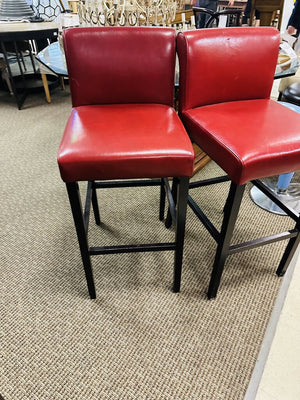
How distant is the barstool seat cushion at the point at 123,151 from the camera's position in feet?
2.70

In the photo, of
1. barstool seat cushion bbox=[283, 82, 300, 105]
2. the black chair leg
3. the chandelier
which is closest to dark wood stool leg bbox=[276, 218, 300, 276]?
the black chair leg

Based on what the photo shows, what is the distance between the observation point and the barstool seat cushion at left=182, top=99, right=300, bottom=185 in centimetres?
83

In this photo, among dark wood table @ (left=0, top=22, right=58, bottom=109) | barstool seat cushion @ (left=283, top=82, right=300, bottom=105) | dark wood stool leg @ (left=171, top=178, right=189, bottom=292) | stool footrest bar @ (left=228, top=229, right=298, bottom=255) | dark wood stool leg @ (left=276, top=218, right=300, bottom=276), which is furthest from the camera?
dark wood table @ (left=0, top=22, right=58, bottom=109)

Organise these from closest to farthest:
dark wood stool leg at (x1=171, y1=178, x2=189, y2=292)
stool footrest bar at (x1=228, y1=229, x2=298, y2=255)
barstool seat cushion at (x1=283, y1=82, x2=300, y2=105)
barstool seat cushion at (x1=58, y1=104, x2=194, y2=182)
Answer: barstool seat cushion at (x1=58, y1=104, x2=194, y2=182), dark wood stool leg at (x1=171, y1=178, x2=189, y2=292), stool footrest bar at (x1=228, y1=229, x2=298, y2=255), barstool seat cushion at (x1=283, y1=82, x2=300, y2=105)

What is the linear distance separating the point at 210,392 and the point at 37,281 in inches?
35.6

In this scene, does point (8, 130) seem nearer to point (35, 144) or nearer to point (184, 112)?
point (35, 144)

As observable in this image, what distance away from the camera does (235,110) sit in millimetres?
1023

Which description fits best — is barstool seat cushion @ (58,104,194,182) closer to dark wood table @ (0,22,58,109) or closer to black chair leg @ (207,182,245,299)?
black chair leg @ (207,182,245,299)

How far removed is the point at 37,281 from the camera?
132 centimetres

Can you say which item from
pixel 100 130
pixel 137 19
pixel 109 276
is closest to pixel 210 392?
pixel 109 276

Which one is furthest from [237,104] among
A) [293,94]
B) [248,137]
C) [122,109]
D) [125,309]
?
[125,309]

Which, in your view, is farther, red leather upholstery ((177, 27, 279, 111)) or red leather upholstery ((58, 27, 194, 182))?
red leather upholstery ((177, 27, 279, 111))

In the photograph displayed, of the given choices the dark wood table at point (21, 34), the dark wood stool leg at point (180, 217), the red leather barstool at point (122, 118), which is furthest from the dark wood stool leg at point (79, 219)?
the dark wood table at point (21, 34)

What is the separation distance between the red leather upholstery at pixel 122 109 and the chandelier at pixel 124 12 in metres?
0.41
